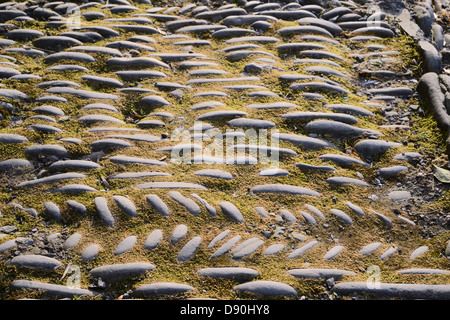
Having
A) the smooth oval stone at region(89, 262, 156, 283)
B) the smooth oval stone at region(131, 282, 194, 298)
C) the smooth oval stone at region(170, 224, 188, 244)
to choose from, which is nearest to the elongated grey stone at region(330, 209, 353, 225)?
the smooth oval stone at region(170, 224, 188, 244)

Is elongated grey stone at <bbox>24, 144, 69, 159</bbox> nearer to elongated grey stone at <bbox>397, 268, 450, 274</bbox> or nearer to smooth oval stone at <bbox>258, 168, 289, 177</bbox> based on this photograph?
smooth oval stone at <bbox>258, 168, 289, 177</bbox>

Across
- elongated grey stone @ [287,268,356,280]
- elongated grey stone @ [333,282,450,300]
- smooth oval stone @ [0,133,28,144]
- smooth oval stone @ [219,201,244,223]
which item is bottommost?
elongated grey stone @ [333,282,450,300]

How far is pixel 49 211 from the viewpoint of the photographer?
3.48 m

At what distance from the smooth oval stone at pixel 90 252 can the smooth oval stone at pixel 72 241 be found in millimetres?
105

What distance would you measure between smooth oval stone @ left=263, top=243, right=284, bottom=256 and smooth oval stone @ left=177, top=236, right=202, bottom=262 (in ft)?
1.63

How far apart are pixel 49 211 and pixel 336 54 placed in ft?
11.6

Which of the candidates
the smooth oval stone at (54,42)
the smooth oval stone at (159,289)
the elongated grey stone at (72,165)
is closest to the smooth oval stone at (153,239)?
the smooth oval stone at (159,289)

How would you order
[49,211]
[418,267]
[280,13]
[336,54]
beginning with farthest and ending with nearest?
1. [280,13]
2. [336,54]
3. [49,211]
4. [418,267]

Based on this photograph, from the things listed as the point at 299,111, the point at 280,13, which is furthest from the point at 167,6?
the point at 299,111

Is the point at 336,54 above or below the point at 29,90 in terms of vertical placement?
above

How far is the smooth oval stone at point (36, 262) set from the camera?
3.13m

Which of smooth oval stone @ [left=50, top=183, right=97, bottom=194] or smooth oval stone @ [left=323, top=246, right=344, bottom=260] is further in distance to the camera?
smooth oval stone @ [left=50, top=183, right=97, bottom=194]

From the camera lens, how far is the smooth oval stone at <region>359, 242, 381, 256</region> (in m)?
3.34

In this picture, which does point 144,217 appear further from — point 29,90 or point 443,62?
point 443,62
